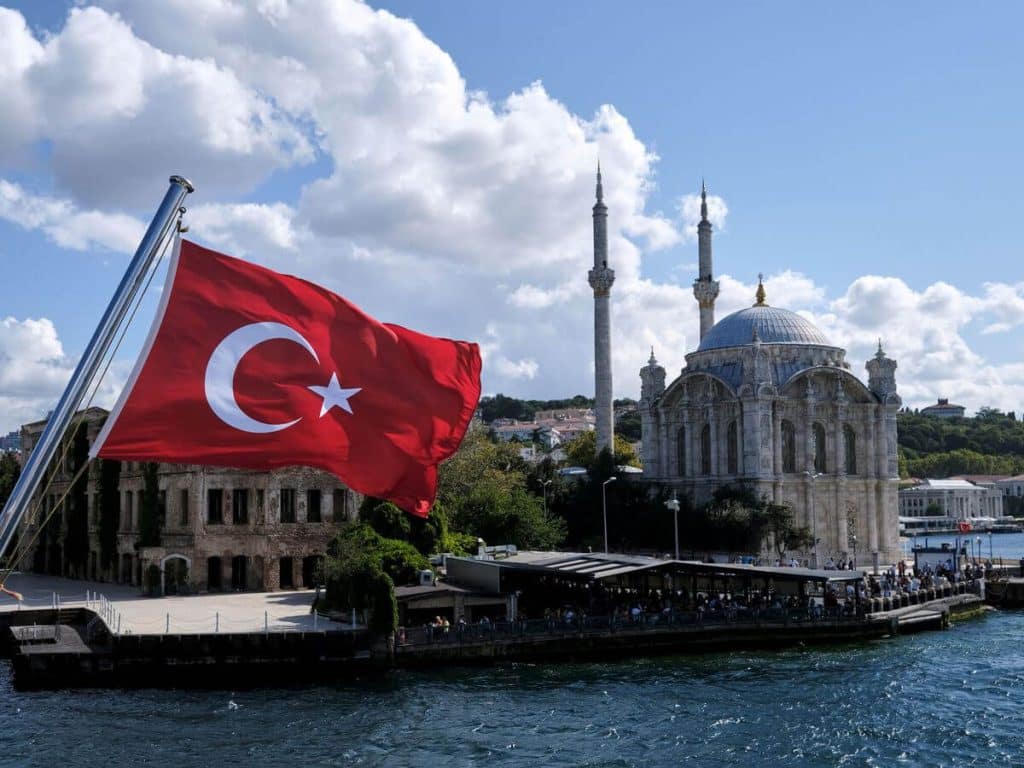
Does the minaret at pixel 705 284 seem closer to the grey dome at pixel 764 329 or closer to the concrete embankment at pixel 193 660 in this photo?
the grey dome at pixel 764 329

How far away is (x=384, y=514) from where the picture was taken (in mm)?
46594

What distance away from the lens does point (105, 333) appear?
12344 millimetres

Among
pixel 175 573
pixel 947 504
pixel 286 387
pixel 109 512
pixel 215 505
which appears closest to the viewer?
pixel 286 387

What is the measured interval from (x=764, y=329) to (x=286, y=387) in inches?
2385

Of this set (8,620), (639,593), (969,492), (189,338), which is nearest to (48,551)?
(8,620)

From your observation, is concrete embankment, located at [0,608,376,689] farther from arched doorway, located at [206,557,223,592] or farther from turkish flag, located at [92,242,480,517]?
turkish flag, located at [92,242,480,517]

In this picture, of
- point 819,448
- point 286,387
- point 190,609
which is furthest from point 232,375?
point 819,448

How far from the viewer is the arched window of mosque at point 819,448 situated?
232 feet

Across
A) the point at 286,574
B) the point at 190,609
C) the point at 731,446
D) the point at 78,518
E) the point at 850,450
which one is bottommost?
the point at 190,609

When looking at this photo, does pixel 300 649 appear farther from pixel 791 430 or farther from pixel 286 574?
pixel 791 430

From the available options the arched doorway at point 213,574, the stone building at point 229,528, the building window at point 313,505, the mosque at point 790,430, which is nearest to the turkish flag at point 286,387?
the stone building at point 229,528

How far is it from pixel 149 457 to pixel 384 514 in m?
33.7

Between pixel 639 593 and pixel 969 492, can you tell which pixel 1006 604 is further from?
pixel 969 492

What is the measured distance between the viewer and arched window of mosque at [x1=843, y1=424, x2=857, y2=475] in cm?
7194
